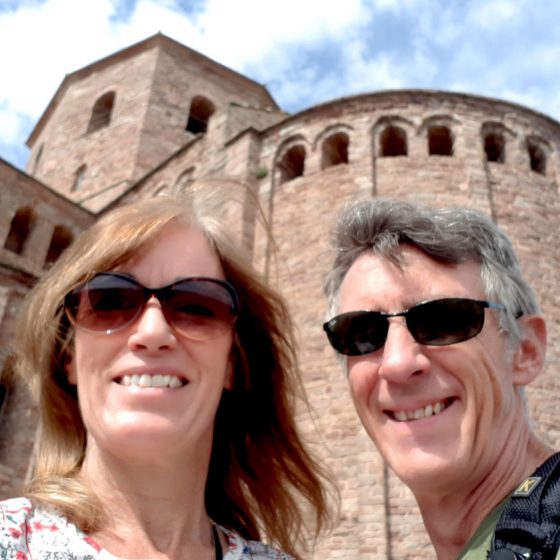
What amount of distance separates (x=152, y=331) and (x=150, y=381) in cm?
17

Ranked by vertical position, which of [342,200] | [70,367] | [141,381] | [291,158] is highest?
[291,158]

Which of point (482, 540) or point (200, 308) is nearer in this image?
point (482, 540)

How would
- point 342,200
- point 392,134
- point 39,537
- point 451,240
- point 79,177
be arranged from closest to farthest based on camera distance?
point 39,537 < point 451,240 < point 342,200 < point 392,134 < point 79,177

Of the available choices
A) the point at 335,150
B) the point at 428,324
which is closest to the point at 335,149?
the point at 335,150

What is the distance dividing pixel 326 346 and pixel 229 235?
8.14 metres

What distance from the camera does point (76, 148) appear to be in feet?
75.9

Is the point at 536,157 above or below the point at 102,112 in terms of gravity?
below

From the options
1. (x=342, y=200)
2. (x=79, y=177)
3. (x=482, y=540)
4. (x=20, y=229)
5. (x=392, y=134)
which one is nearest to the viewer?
(x=482, y=540)

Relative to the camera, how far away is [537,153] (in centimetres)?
1360

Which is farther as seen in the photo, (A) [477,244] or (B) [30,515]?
(A) [477,244]

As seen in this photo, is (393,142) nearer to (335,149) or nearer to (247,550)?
(335,149)

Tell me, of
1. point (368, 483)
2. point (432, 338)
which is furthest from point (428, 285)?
point (368, 483)

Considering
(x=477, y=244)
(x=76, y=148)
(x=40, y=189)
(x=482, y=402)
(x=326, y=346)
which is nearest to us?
(x=482, y=402)

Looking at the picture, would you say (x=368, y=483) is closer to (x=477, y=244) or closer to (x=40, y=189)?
(x=477, y=244)
